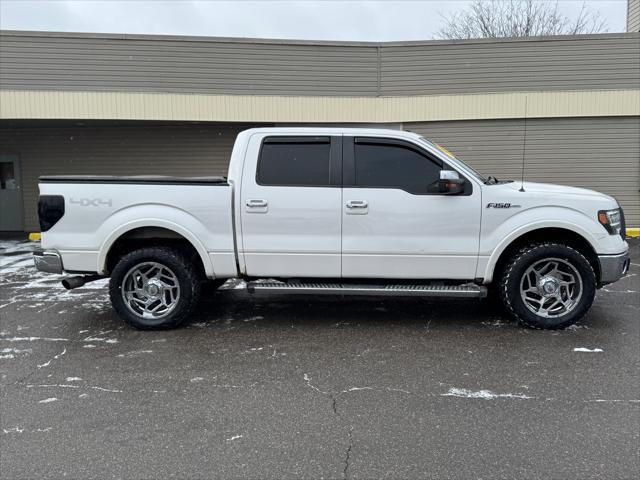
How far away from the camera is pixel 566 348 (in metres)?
4.94

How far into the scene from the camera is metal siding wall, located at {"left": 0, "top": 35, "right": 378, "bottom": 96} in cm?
1288

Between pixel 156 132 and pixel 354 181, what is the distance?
10625 millimetres

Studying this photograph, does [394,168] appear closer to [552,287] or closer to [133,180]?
[552,287]

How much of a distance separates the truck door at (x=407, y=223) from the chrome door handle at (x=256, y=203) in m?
0.84

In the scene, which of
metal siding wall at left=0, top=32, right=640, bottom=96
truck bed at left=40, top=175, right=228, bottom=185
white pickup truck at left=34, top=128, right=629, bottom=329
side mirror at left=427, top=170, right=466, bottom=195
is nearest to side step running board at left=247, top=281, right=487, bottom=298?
white pickup truck at left=34, top=128, right=629, bottom=329

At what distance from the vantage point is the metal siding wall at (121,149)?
1460cm

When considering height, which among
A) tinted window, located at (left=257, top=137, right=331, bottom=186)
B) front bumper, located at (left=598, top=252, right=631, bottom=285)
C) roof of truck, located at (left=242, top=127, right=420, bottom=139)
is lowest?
front bumper, located at (left=598, top=252, right=631, bottom=285)

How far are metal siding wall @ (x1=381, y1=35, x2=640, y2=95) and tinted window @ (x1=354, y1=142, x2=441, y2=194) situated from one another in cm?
873

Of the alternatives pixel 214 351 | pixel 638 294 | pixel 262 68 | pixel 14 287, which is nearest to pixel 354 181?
pixel 214 351

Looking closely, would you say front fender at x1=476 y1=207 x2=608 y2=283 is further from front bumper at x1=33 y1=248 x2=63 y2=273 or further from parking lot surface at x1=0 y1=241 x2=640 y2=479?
front bumper at x1=33 y1=248 x2=63 y2=273

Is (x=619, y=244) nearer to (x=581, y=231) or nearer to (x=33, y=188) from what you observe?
(x=581, y=231)

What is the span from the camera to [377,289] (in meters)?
5.43

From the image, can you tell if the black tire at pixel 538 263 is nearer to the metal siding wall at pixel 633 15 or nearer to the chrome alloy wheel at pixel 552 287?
the chrome alloy wheel at pixel 552 287

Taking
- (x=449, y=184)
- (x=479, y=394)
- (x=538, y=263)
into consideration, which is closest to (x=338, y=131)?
(x=449, y=184)
